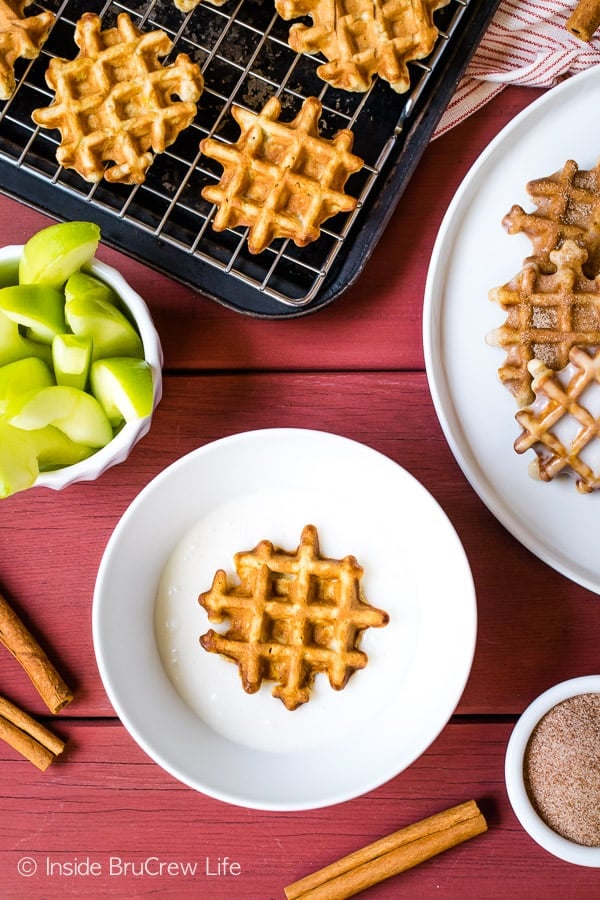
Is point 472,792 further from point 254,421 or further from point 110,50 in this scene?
point 110,50

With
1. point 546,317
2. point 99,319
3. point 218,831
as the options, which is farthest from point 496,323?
point 218,831

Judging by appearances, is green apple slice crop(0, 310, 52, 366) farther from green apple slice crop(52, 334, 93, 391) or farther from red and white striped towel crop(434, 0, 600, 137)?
red and white striped towel crop(434, 0, 600, 137)

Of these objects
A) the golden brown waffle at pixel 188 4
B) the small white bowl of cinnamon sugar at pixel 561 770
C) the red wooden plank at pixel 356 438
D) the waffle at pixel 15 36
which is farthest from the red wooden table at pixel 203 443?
the golden brown waffle at pixel 188 4

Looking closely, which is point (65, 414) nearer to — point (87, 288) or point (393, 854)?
point (87, 288)

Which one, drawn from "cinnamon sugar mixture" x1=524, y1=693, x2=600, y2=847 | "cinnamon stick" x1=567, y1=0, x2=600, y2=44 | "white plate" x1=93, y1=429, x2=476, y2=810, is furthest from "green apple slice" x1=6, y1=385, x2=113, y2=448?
"cinnamon stick" x1=567, y1=0, x2=600, y2=44

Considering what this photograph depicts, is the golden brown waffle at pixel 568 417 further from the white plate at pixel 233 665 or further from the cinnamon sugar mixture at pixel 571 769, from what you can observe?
the cinnamon sugar mixture at pixel 571 769

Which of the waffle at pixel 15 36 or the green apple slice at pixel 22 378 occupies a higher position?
the waffle at pixel 15 36
